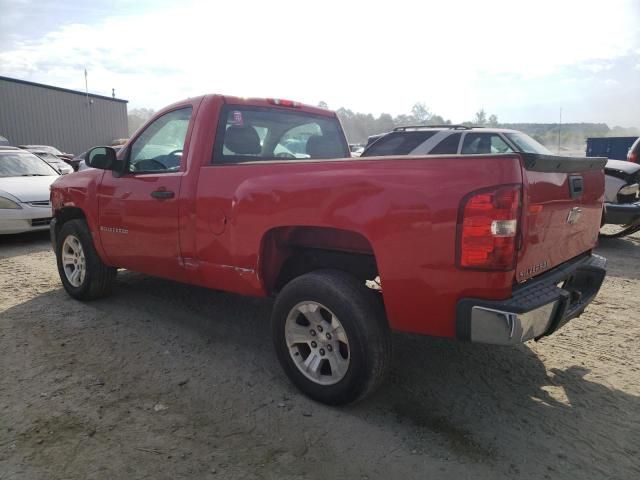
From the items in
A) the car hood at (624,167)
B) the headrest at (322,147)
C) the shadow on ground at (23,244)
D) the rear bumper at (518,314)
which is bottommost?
the shadow on ground at (23,244)

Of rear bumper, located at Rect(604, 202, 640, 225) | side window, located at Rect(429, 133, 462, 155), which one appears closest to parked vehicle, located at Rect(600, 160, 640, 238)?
rear bumper, located at Rect(604, 202, 640, 225)

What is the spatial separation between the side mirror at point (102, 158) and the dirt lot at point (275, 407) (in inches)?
54.1

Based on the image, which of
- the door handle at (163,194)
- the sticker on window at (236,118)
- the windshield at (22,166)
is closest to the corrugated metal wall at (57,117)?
the windshield at (22,166)

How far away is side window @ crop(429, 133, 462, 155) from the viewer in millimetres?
7520

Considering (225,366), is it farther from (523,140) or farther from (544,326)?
(523,140)

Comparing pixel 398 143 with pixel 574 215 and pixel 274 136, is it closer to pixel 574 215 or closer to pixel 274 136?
pixel 274 136

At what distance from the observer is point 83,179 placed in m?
4.58

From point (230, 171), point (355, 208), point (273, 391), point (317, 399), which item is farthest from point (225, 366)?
point (355, 208)

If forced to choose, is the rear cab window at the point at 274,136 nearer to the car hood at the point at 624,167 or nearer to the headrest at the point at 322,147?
the headrest at the point at 322,147

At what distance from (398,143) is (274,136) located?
14.0 ft

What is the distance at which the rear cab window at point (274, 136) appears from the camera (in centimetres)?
369

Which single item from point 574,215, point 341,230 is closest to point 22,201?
point 341,230

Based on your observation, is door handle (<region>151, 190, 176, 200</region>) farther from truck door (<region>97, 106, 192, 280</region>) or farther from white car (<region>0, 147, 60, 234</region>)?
white car (<region>0, 147, 60, 234</region>)

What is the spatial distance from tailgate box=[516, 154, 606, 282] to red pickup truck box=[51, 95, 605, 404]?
0.05 feet
